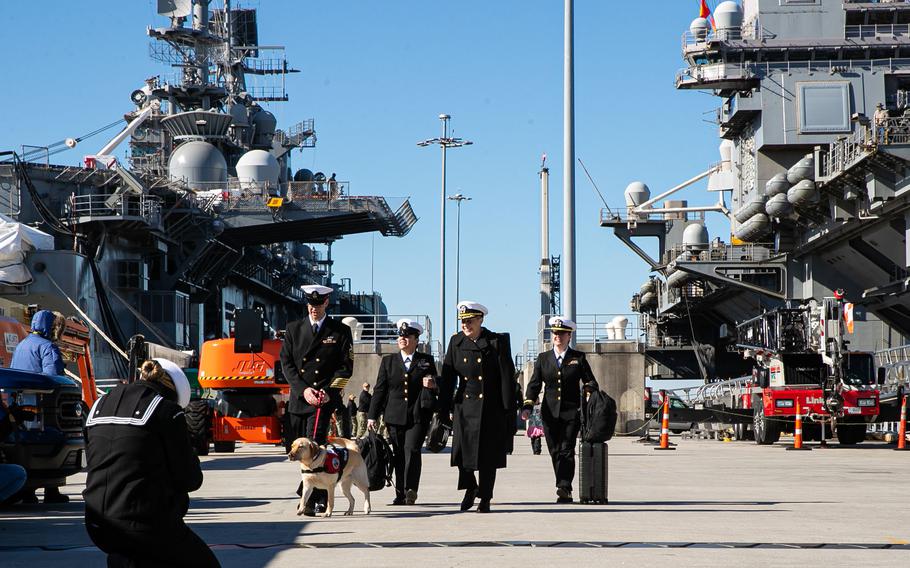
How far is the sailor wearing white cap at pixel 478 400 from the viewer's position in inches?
440

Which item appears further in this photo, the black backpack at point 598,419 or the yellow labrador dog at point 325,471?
the black backpack at point 598,419

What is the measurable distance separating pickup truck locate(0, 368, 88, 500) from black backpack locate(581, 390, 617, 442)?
15.3 ft

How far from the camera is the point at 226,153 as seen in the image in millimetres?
71188

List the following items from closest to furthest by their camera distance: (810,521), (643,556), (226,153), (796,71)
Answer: (643,556) → (810,521) → (796,71) → (226,153)

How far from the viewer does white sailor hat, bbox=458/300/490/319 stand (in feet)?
37.4

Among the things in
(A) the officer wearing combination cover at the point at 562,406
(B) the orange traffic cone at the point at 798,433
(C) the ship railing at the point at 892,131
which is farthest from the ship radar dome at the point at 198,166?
(A) the officer wearing combination cover at the point at 562,406

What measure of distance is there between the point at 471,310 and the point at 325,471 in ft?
6.68

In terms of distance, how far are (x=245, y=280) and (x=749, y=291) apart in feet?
93.6

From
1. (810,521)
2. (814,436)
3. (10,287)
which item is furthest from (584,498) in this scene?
(10,287)

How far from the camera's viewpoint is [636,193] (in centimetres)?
6925

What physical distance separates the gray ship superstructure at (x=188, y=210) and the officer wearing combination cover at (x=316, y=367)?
31.7m

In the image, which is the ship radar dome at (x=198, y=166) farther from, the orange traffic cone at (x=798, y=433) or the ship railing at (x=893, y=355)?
the orange traffic cone at (x=798, y=433)

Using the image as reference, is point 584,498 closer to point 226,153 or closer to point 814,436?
point 814,436

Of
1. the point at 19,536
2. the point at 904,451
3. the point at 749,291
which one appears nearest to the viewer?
the point at 19,536
